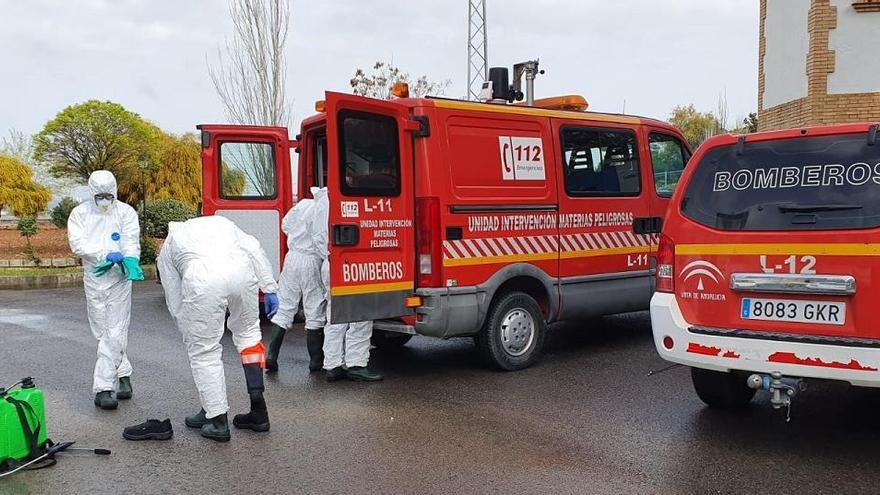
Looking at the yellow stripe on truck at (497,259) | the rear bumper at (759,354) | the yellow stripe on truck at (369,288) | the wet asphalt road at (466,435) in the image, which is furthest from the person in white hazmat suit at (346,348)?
the rear bumper at (759,354)

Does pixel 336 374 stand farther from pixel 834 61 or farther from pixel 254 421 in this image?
pixel 834 61

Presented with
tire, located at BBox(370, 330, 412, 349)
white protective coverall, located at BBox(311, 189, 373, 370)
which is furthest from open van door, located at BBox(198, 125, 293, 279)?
white protective coverall, located at BBox(311, 189, 373, 370)

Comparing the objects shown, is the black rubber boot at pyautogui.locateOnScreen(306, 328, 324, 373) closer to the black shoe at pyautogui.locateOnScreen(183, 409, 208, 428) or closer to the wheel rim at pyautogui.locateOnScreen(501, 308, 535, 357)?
the wheel rim at pyautogui.locateOnScreen(501, 308, 535, 357)

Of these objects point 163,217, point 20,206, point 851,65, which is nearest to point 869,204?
point 851,65

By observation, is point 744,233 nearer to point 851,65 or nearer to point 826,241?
point 826,241

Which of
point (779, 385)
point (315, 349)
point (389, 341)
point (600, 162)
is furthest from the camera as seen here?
point (389, 341)

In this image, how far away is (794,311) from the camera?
4.27 m

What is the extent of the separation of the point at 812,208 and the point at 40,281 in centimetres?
1353

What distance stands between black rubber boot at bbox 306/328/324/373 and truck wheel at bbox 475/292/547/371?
55.8 inches

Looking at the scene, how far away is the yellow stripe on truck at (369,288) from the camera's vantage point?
18.9ft

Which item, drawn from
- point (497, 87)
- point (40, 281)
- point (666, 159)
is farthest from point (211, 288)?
point (40, 281)

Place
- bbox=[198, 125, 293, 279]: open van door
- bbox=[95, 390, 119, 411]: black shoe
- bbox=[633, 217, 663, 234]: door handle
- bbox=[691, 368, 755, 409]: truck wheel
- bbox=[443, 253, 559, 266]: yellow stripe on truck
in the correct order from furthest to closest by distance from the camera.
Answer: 1. bbox=[198, 125, 293, 279]: open van door
2. bbox=[633, 217, 663, 234]: door handle
3. bbox=[443, 253, 559, 266]: yellow stripe on truck
4. bbox=[95, 390, 119, 411]: black shoe
5. bbox=[691, 368, 755, 409]: truck wheel

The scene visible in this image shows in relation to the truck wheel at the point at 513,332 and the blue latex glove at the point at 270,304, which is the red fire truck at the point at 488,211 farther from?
the blue latex glove at the point at 270,304

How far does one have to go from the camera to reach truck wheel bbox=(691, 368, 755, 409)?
17.2ft
